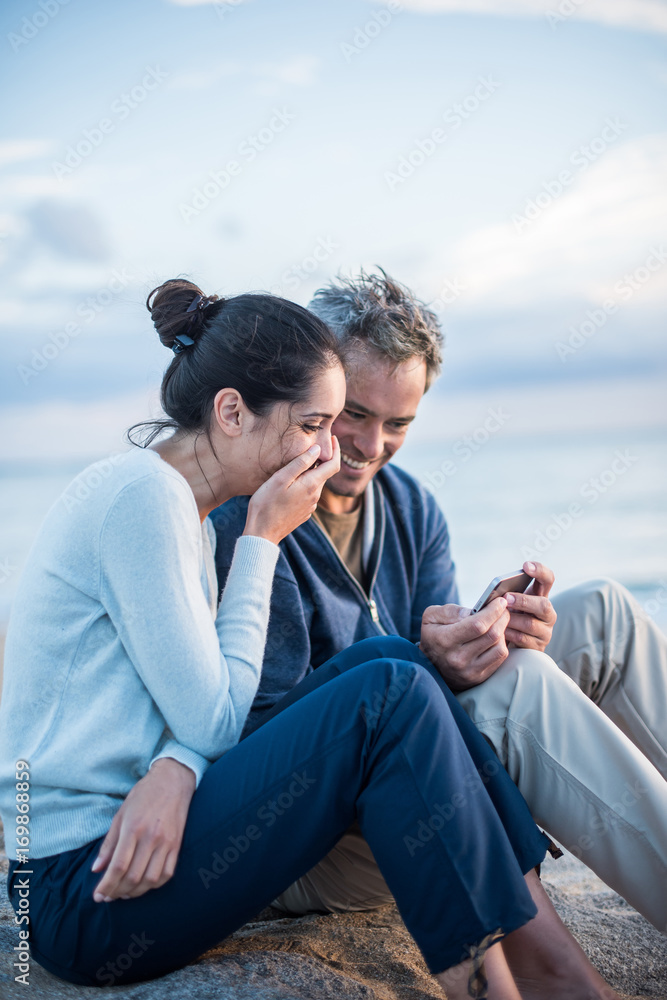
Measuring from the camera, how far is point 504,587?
2121 millimetres

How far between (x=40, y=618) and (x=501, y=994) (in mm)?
1149

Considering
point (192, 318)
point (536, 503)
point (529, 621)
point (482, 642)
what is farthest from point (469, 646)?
point (536, 503)

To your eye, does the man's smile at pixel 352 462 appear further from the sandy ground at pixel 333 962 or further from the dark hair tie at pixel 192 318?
the sandy ground at pixel 333 962

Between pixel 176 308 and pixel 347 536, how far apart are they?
105 cm

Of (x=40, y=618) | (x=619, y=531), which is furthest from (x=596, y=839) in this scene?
(x=619, y=531)

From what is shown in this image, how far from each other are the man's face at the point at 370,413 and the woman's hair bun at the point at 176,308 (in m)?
0.61

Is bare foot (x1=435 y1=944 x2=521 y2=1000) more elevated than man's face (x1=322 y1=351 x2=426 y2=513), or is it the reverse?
man's face (x1=322 y1=351 x2=426 y2=513)

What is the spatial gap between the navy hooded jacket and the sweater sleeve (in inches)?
17.6

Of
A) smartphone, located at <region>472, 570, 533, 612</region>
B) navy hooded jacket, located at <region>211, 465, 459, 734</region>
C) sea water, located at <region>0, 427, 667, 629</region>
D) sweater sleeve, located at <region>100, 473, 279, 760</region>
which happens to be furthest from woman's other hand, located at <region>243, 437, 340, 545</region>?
sea water, located at <region>0, 427, 667, 629</region>

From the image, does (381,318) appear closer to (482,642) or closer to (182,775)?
(482,642)

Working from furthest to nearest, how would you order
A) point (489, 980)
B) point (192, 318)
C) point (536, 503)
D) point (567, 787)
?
point (536, 503) < point (192, 318) < point (567, 787) < point (489, 980)

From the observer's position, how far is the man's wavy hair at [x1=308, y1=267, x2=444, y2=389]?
2.69m

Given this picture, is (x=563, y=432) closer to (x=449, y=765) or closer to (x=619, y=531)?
(x=619, y=531)

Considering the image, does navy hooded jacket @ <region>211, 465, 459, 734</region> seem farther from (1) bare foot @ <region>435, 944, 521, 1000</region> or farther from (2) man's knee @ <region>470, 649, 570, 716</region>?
(1) bare foot @ <region>435, 944, 521, 1000</region>
